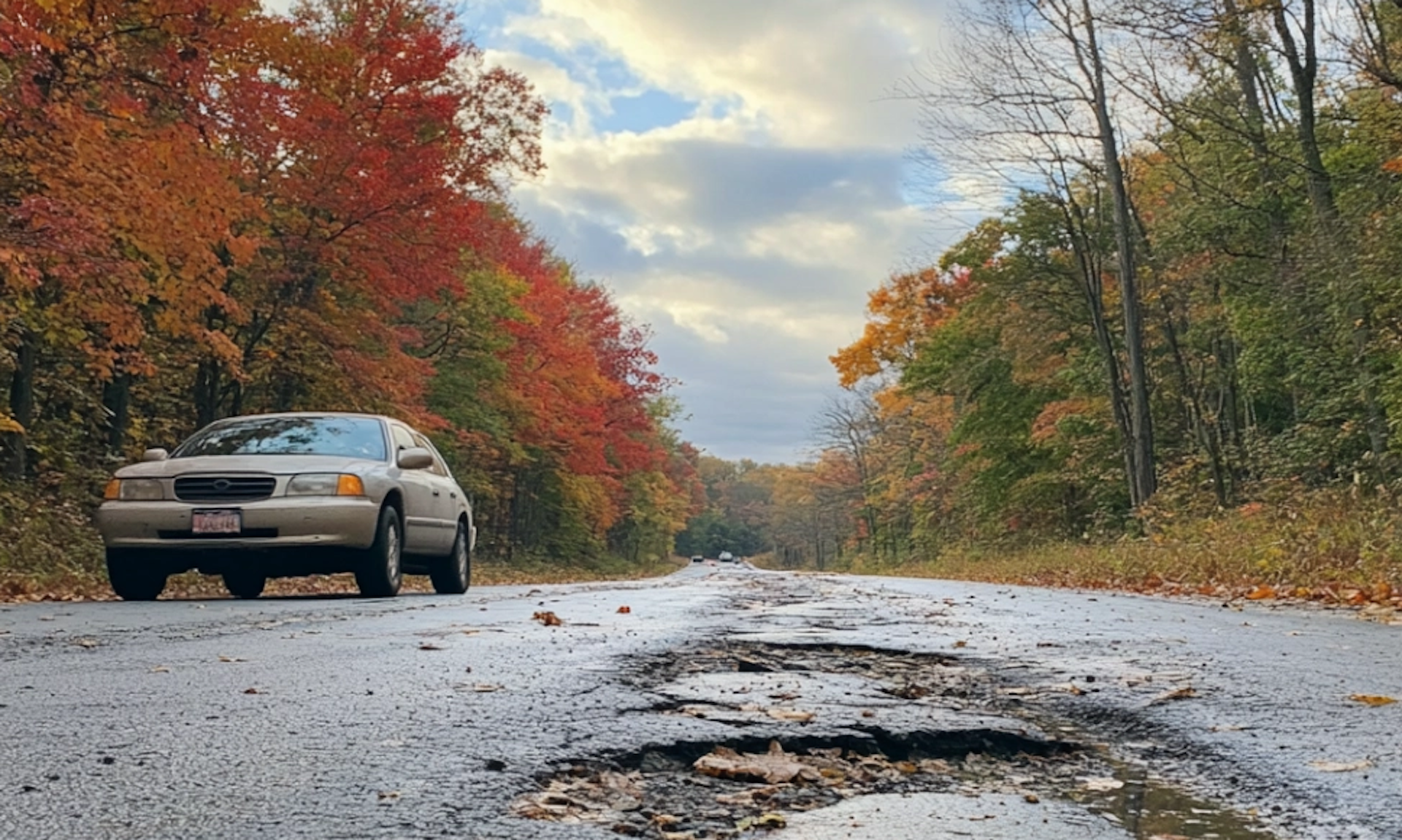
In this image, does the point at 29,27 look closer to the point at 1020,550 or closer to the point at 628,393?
the point at 1020,550

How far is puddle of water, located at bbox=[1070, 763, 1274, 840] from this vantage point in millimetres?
2035

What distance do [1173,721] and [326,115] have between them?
13.2 meters

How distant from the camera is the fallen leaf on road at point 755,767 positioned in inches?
97.1

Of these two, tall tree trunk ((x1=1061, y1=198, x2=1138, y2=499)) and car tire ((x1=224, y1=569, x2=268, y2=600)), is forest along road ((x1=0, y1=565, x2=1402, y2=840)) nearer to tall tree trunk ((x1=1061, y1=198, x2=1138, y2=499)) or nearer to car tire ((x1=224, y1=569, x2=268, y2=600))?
car tire ((x1=224, y1=569, x2=268, y2=600))

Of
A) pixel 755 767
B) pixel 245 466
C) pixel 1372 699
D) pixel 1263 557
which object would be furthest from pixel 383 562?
pixel 1263 557

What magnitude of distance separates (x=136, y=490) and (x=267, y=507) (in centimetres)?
99

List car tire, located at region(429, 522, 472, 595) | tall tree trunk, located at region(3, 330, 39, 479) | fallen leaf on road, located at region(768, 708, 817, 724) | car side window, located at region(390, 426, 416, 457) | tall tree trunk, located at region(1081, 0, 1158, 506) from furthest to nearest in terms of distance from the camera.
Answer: tall tree trunk, located at region(1081, 0, 1158, 506) < tall tree trunk, located at region(3, 330, 39, 479) < car tire, located at region(429, 522, 472, 595) < car side window, located at region(390, 426, 416, 457) < fallen leaf on road, located at region(768, 708, 817, 724)

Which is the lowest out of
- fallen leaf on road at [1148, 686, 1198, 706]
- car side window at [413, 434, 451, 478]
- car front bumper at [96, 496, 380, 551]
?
fallen leaf on road at [1148, 686, 1198, 706]

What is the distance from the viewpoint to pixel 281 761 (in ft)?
8.09

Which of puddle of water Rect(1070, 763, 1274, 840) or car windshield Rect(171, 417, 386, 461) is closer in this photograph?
puddle of water Rect(1070, 763, 1274, 840)

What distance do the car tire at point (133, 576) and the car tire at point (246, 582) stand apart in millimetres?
562

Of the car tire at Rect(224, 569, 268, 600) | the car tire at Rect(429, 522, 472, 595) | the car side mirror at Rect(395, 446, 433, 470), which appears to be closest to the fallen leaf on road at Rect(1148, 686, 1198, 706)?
the car side mirror at Rect(395, 446, 433, 470)

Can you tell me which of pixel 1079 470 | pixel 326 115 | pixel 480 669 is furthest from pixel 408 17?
pixel 1079 470

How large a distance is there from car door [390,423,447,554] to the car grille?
1.18m
